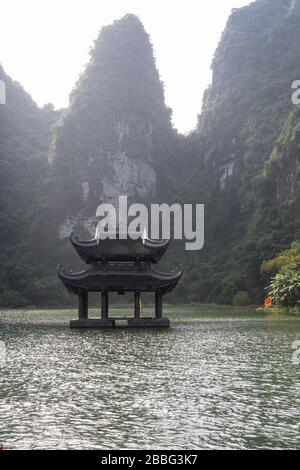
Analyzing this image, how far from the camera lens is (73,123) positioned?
321 ft

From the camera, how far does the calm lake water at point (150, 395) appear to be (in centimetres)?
789

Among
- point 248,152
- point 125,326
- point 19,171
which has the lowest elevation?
point 125,326

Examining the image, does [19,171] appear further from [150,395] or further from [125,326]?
[150,395]

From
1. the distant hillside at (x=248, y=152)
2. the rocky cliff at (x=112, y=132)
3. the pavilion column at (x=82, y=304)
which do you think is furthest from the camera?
the rocky cliff at (x=112, y=132)

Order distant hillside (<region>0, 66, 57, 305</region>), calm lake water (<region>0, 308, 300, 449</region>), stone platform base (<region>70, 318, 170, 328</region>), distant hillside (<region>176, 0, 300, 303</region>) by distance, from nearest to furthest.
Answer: calm lake water (<region>0, 308, 300, 449</region>), stone platform base (<region>70, 318, 170, 328</region>), distant hillside (<region>176, 0, 300, 303</region>), distant hillside (<region>0, 66, 57, 305</region>)

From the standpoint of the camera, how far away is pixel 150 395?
34.4 feet

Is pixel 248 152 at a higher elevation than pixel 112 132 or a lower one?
lower

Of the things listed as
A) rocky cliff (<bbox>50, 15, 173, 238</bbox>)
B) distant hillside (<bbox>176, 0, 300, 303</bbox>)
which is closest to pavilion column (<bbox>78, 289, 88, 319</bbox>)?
distant hillside (<bbox>176, 0, 300, 303</bbox>)

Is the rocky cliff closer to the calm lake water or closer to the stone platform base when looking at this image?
the stone platform base

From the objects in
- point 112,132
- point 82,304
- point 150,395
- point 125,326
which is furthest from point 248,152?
point 150,395

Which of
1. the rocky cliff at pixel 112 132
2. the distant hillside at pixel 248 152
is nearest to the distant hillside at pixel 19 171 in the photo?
the rocky cliff at pixel 112 132

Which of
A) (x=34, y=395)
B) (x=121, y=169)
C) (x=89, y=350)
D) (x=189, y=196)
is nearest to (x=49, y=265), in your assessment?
(x=121, y=169)

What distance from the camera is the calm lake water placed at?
25.9ft

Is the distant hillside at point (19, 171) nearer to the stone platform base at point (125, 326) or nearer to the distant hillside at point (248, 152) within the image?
the distant hillside at point (248, 152)
